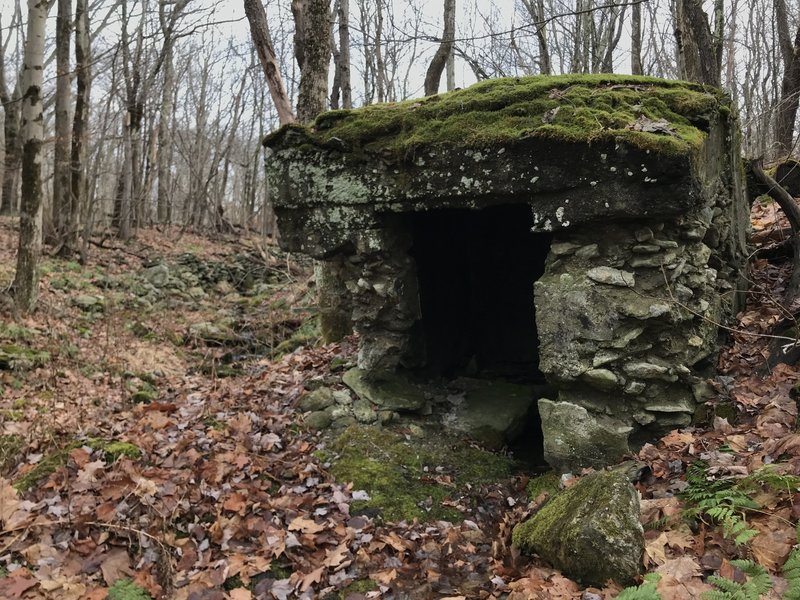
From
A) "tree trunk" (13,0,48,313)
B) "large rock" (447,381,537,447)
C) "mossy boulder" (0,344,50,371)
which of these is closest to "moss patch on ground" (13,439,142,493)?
"mossy boulder" (0,344,50,371)

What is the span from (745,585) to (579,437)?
204 cm

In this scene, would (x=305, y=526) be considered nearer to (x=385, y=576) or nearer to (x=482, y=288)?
(x=385, y=576)

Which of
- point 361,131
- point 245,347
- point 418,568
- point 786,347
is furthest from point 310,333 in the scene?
point 786,347

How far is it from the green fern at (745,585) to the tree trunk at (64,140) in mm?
13303

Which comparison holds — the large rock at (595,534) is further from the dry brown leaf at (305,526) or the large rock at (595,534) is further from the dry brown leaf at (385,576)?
A: the dry brown leaf at (305,526)

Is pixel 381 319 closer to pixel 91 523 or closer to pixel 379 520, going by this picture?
pixel 379 520

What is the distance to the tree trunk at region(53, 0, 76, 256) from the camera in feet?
39.3

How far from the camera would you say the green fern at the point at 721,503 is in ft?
8.92

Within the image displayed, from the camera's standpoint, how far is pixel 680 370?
4.28 m

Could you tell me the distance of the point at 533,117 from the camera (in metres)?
4.45

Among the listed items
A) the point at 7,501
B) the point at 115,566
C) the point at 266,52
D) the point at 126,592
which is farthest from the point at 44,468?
the point at 266,52

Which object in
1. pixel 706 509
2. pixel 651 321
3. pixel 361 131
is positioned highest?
pixel 361 131

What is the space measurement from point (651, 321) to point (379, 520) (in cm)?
249

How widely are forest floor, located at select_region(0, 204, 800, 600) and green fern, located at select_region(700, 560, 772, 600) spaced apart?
51 mm
